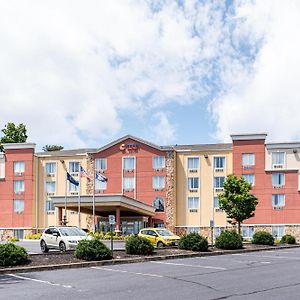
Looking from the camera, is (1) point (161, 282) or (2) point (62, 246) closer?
(1) point (161, 282)

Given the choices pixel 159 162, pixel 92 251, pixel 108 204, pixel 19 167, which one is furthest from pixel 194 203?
pixel 92 251

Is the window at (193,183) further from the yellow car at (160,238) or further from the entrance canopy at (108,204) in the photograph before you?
the yellow car at (160,238)

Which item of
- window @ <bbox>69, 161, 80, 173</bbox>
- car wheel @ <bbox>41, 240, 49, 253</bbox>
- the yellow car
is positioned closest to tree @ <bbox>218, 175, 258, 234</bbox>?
the yellow car

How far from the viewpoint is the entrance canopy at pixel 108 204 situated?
56938 mm

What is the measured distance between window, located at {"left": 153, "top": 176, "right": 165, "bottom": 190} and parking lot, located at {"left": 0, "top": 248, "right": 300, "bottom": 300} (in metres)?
44.1

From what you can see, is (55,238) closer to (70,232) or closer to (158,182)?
(70,232)

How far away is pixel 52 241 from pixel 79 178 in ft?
124

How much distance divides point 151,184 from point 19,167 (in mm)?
16485

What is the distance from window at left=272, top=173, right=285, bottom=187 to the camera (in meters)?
63.1

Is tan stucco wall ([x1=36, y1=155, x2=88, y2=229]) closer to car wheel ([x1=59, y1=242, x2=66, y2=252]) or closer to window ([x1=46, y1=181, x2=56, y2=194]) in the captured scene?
window ([x1=46, y1=181, x2=56, y2=194])

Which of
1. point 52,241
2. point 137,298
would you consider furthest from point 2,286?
point 52,241

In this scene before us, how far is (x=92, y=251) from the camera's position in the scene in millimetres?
22375

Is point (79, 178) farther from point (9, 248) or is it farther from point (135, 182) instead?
point (9, 248)

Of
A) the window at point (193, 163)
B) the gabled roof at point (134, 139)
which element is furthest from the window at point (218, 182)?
the gabled roof at point (134, 139)
